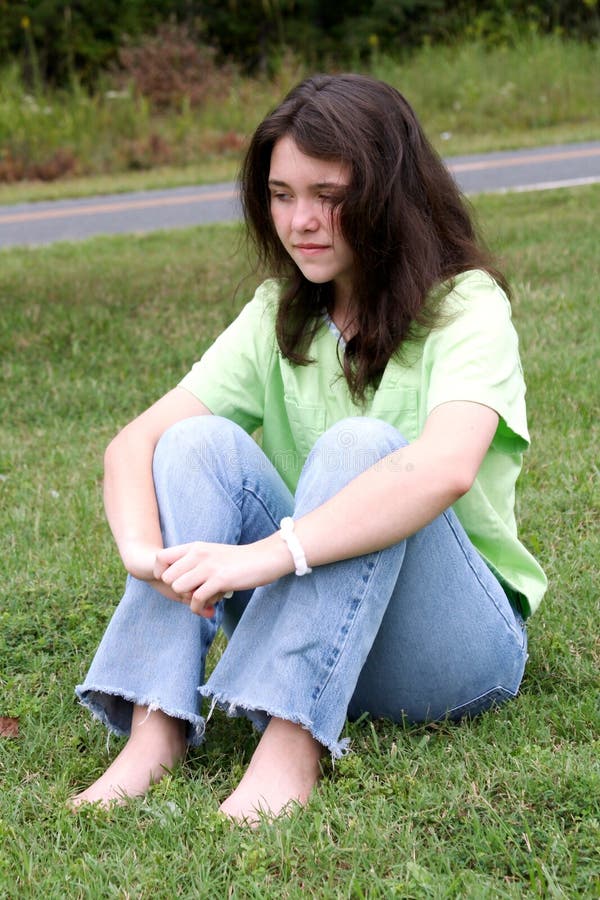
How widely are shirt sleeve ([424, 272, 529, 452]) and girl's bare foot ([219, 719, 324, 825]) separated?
622mm

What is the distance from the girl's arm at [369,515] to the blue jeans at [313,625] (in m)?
0.05

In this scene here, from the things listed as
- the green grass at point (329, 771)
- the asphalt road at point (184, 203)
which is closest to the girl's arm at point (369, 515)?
the green grass at point (329, 771)

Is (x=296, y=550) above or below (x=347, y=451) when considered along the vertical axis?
below

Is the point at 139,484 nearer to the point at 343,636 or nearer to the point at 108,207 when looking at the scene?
the point at 343,636

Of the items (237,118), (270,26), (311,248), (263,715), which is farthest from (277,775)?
(270,26)

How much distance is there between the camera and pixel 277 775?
6.85 ft

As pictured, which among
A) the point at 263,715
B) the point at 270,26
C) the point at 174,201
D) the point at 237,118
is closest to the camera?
the point at 263,715

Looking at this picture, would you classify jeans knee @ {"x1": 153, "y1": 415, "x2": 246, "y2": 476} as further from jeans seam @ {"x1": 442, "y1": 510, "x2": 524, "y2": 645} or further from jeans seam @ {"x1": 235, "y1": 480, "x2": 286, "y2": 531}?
jeans seam @ {"x1": 442, "y1": 510, "x2": 524, "y2": 645}

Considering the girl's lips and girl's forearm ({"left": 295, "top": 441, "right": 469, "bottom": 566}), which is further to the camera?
the girl's lips

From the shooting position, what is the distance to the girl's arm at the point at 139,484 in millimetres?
2180

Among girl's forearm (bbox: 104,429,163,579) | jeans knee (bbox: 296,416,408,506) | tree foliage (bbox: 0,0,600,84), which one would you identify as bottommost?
tree foliage (bbox: 0,0,600,84)

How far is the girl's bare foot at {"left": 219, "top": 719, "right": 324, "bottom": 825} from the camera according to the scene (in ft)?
6.73

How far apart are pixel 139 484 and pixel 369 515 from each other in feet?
1.73

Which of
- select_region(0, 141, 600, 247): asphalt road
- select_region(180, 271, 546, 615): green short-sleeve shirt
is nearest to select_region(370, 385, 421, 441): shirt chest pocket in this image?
select_region(180, 271, 546, 615): green short-sleeve shirt
